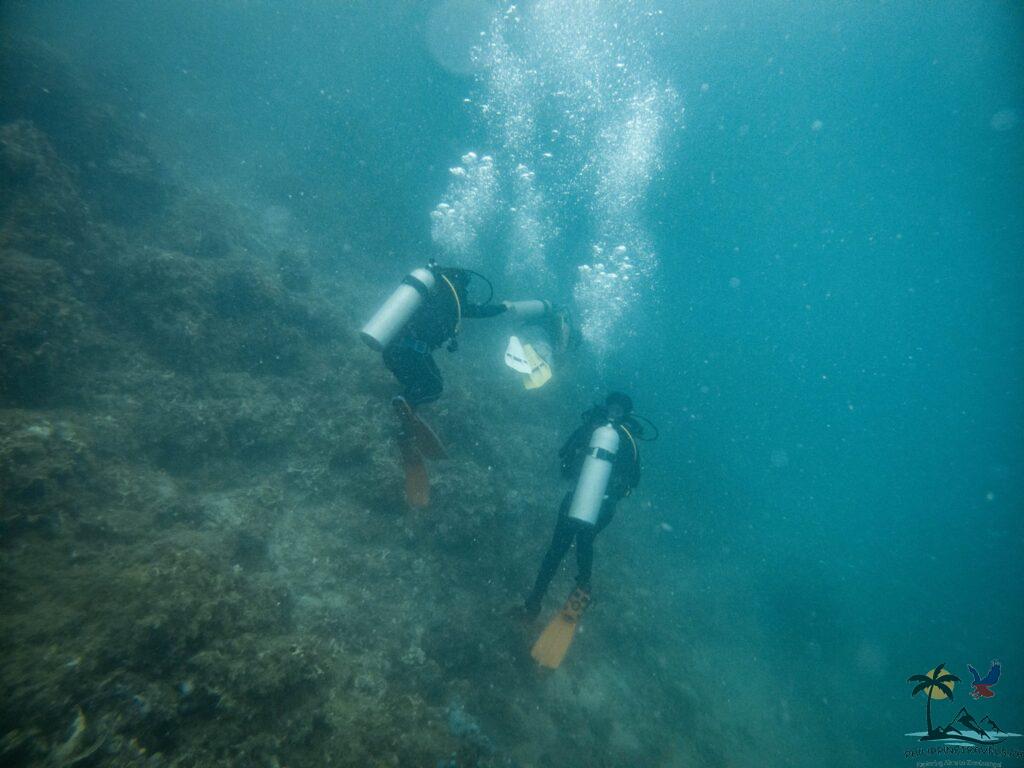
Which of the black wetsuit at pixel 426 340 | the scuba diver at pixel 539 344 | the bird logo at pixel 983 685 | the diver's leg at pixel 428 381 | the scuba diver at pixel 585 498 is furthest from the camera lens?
the bird logo at pixel 983 685

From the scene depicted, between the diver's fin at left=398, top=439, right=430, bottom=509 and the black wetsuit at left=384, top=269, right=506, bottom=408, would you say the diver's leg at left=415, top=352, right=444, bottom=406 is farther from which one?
the diver's fin at left=398, top=439, right=430, bottom=509

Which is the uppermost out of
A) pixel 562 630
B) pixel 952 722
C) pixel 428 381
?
pixel 952 722

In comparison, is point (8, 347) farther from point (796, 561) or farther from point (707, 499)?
point (796, 561)

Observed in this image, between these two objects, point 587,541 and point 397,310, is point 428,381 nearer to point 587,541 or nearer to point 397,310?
point 397,310

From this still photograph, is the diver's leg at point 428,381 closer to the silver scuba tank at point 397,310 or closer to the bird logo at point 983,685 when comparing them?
the silver scuba tank at point 397,310

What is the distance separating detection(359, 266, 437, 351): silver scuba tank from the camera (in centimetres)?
494

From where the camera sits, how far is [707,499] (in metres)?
21.5

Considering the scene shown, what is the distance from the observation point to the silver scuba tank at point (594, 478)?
17.2 ft

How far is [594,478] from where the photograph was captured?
211 inches

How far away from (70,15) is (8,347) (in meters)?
46.6

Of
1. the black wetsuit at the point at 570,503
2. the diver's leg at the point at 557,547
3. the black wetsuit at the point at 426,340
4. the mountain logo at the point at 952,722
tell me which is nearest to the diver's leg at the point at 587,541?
the black wetsuit at the point at 570,503

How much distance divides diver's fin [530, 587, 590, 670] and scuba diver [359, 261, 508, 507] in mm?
2589

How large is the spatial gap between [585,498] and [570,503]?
0.27 metres

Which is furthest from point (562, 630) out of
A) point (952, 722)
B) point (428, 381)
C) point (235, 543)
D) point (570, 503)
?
→ point (952, 722)
